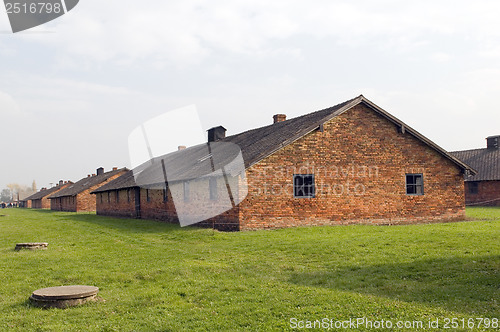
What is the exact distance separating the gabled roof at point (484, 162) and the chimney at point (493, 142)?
→ 0.40 metres

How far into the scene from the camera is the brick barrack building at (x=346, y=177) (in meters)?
20.1

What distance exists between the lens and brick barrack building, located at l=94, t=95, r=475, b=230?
2009 cm

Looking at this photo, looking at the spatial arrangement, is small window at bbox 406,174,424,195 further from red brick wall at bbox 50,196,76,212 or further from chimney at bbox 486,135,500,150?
red brick wall at bbox 50,196,76,212

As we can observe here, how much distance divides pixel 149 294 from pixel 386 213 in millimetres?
15677

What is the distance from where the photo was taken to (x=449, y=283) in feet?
29.1

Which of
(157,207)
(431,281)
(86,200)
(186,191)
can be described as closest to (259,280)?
(431,281)

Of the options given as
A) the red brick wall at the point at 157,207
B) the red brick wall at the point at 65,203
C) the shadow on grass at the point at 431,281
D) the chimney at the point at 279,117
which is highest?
the chimney at the point at 279,117

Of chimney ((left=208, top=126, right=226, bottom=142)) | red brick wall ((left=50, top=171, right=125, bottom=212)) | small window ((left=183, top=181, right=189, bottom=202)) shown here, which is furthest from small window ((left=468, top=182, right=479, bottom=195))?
red brick wall ((left=50, top=171, right=125, bottom=212))

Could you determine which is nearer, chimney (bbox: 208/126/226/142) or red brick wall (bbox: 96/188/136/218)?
red brick wall (bbox: 96/188/136/218)

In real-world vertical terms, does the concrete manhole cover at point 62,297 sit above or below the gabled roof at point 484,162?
below

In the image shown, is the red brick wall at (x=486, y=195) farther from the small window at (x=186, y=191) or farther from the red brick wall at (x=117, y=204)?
the red brick wall at (x=117, y=204)

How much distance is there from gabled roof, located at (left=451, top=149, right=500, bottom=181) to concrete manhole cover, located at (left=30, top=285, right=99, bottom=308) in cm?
3584

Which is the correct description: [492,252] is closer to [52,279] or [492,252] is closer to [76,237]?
[52,279]

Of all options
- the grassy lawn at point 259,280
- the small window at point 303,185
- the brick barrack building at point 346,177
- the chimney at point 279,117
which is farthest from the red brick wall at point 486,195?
the grassy lawn at point 259,280
